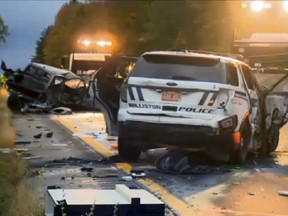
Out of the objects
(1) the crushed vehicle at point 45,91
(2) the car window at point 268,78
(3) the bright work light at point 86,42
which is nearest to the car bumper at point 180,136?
(2) the car window at point 268,78

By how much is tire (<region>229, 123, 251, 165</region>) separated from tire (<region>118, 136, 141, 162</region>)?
1.43m

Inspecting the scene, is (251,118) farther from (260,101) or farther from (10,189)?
(10,189)

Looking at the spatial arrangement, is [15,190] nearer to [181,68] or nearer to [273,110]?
[181,68]

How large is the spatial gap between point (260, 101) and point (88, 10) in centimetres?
9517

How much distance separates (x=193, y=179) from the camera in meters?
11.3

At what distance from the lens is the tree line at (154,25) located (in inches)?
2035

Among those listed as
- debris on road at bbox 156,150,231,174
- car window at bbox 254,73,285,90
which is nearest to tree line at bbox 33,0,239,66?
car window at bbox 254,73,285,90

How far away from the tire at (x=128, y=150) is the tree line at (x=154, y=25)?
16.2 metres

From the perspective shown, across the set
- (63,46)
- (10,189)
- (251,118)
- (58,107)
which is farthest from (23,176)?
(63,46)

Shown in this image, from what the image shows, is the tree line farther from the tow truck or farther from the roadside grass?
the roadside grass

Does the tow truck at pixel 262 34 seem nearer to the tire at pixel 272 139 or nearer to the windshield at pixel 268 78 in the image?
the windshield at pixel 268 78

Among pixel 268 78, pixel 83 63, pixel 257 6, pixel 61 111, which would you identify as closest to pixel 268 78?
pixel 268 78

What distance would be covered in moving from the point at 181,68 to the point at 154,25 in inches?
2013

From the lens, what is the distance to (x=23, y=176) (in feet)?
36.2
